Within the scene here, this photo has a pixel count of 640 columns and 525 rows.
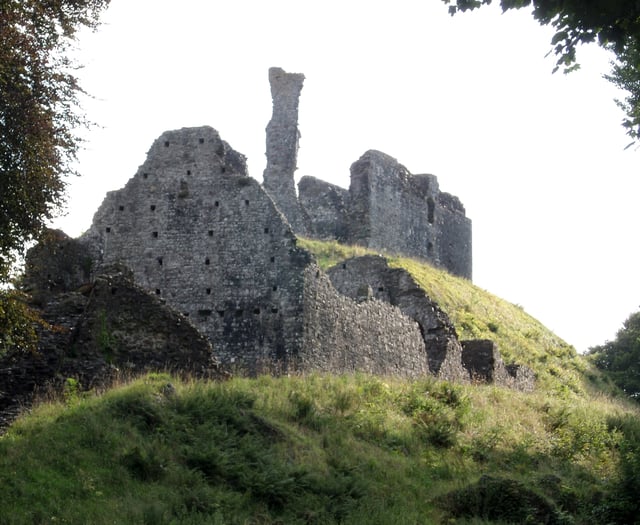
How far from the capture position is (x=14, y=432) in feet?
44.1

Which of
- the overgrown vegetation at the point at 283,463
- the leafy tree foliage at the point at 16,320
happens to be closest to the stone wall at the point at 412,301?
the overgrown vegetation at the point at 283,463

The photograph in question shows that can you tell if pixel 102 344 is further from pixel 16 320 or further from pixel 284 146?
pixel 284 146

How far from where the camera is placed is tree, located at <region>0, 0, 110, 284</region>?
14.0 m

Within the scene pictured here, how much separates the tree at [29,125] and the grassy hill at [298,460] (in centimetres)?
258

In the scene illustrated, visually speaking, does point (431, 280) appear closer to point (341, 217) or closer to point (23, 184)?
point (341, 217)

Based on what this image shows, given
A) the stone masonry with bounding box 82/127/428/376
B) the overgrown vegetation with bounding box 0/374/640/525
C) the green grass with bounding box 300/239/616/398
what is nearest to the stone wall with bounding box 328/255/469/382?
the stone masonry with bounding box 82/127/428/376

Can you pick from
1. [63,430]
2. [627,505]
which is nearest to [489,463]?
[627,505]

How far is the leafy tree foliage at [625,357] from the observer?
3988 cm

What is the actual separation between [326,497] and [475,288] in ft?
106

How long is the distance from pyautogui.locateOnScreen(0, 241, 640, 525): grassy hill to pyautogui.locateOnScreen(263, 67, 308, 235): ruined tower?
1989 cm

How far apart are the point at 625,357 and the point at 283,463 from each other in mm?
30164

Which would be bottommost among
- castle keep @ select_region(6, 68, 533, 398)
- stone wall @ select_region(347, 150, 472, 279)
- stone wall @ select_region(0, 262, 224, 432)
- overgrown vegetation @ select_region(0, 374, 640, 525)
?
overgrown vegetation @ select_region(0, 374, 640, 525)

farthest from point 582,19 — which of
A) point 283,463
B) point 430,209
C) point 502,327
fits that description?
point 430,209

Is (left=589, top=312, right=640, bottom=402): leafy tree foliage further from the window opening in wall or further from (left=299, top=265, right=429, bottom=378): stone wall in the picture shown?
(left=299, top=265, right=429, bottom=378): stone wall
